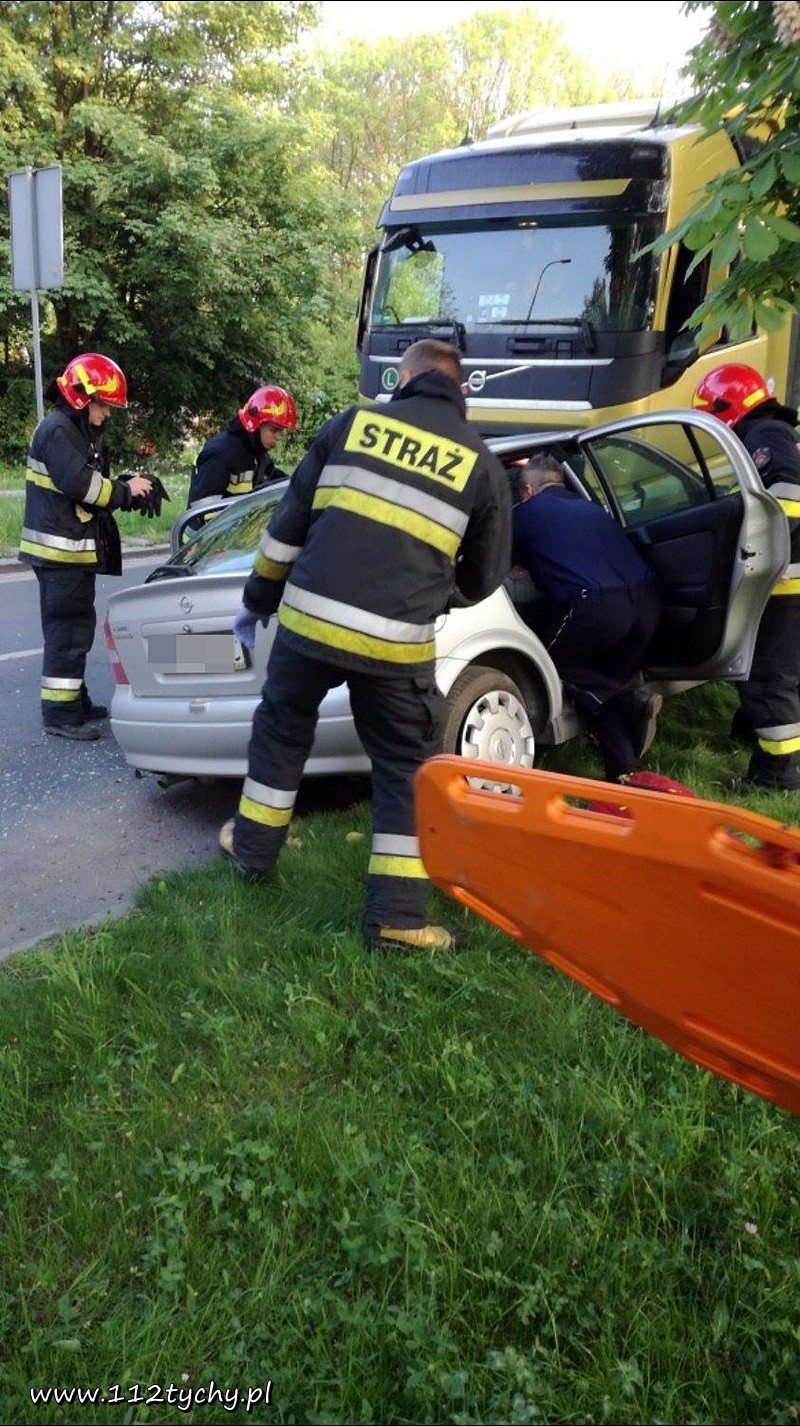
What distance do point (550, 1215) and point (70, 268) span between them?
1751cm

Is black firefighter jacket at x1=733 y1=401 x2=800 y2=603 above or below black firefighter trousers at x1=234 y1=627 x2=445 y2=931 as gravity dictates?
above

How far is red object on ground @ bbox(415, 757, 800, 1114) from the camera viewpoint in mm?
1621

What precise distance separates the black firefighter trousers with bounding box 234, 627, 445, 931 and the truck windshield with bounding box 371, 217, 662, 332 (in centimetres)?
466

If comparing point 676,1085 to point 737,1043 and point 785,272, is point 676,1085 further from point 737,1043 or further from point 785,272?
point 785,272

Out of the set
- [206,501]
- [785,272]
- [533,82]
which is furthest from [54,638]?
[533,82]

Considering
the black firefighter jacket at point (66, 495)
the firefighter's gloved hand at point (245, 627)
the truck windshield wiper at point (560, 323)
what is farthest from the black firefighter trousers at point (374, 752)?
the truck windshield wiper at point (560, 323)

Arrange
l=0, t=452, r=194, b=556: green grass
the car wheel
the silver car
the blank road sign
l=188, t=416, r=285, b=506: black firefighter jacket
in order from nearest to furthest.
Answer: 1. the car wheel
2. the silver car
3. l=188, t=416, r=285, b=506: black firefighter jacket
4. the blank road sign
5. l=0, t=452, r=194, b=556: green grass

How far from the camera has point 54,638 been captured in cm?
586

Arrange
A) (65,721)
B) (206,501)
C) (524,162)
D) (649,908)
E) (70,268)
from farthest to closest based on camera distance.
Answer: (70,268), (524,162), (206,501), (65,721), (649,908)

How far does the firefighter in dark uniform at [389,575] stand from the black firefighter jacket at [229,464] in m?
3.63

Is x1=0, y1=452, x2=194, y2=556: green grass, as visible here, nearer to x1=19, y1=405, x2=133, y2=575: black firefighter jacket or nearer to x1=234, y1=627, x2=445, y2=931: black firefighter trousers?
x1=19, y1=405, x2=133, y2=575: black firefighter jacket

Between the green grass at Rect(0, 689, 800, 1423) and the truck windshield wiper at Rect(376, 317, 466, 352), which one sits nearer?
the green grass at Rect(0, 689, 800, 1423)

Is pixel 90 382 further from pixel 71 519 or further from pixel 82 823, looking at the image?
pixel 82 823

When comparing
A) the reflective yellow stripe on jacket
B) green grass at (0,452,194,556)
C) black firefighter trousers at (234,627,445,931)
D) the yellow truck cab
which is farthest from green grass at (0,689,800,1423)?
green grass at (0,452,194,556)
